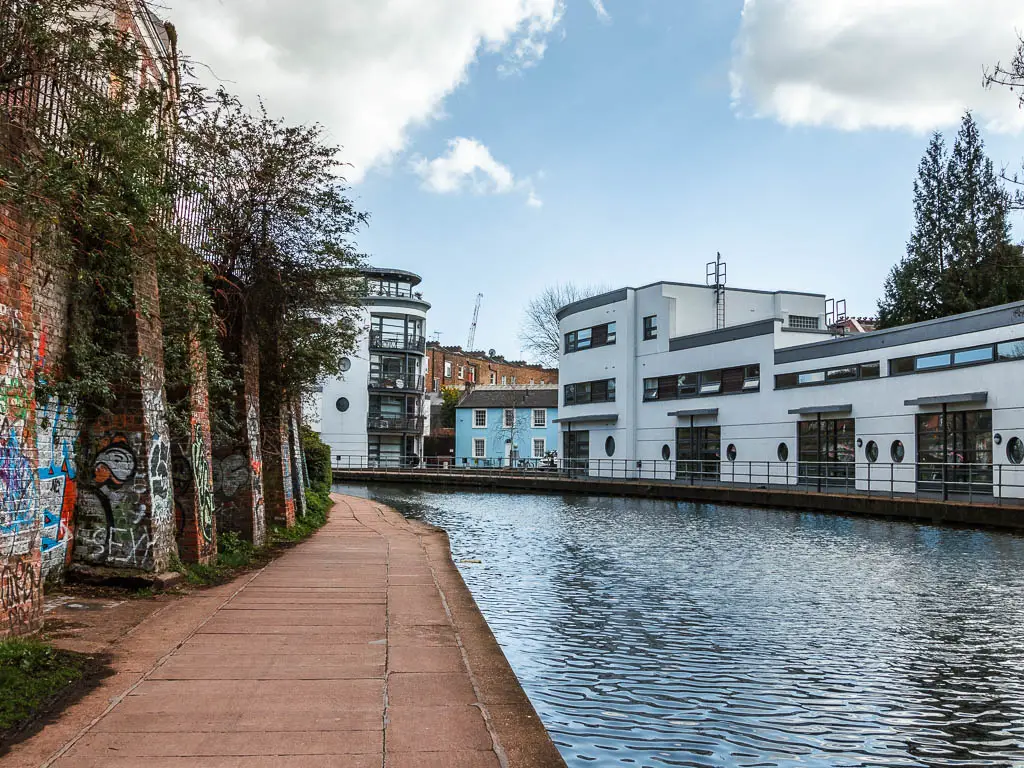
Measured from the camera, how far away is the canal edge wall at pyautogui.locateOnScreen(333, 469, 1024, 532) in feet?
68.3

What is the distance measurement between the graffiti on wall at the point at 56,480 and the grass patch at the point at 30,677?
7.79 feet

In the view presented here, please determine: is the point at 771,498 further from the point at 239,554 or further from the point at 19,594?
the point at 19,594

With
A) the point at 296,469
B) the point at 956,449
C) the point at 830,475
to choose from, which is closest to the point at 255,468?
the point at 296,469

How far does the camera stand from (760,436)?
34469 mm

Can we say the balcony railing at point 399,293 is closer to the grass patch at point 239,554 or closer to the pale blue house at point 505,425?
the pale blue house at point 505,425

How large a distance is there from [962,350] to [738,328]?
11.5 m

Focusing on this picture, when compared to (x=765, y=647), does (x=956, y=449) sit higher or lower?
higher

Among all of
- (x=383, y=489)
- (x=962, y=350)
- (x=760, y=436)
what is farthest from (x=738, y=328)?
(x=383, y=489)

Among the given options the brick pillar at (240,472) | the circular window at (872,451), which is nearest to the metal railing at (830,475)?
the circular window at (872,451)

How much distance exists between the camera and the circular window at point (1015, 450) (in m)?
23.4

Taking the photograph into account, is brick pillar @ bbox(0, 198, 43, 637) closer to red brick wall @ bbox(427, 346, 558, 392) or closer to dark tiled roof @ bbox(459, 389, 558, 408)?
dark tiled roof @ bbox(459, 389, 558, 408)

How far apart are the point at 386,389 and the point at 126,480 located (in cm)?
5104

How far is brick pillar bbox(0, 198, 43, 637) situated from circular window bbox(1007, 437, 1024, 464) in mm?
23520

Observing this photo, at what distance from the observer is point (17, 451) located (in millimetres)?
6414
